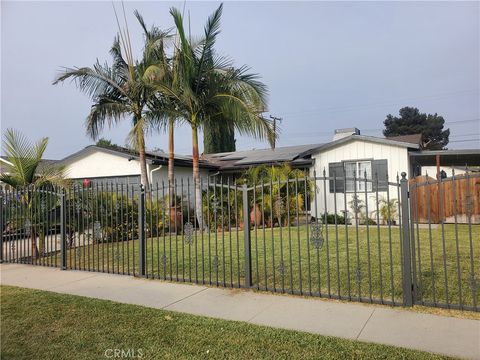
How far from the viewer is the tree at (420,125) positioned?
5359cm

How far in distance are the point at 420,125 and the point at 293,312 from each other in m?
55.8

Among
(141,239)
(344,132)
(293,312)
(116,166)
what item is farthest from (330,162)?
(293,312)

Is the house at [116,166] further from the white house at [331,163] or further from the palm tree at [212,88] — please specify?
the palm tree at [212,88]

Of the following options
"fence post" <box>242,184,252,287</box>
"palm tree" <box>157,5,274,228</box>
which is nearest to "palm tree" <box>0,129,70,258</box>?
"palm tree" <box>157,5,274,228</box>

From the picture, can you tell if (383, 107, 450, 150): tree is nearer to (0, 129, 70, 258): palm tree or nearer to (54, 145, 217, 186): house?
(54, 145, 217, 186): house

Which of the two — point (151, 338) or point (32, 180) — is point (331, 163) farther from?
point (151, 338)

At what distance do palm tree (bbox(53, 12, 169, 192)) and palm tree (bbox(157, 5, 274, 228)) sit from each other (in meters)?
1.35

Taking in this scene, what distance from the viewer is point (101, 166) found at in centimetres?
1773

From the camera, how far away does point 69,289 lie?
6.60 metres

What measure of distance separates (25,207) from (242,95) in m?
6.94

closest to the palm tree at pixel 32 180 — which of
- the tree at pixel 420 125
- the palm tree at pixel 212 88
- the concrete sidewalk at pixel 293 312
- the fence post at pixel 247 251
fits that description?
the concrete sidewalk at pixel 293 312

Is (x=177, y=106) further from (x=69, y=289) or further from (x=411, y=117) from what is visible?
(x=411, y=117)

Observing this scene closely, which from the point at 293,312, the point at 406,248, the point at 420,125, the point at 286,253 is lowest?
the point at 293,312

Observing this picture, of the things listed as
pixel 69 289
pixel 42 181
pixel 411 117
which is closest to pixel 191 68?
pixel 42 181
